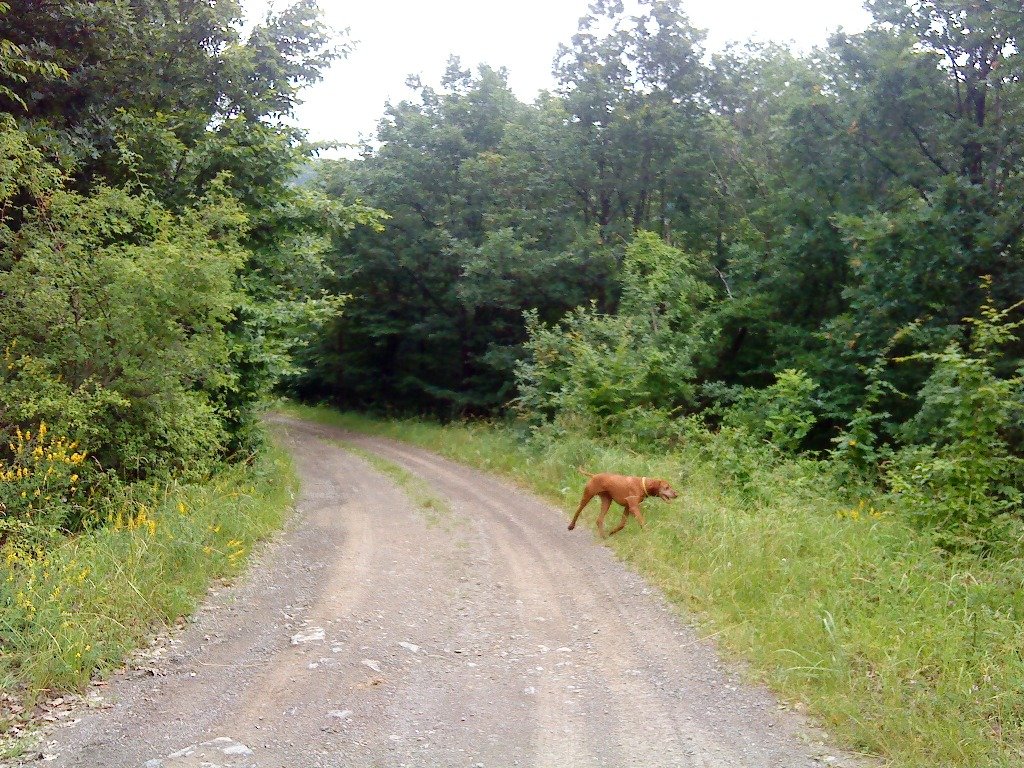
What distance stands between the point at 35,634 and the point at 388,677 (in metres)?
2.41

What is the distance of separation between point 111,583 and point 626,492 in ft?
18.9

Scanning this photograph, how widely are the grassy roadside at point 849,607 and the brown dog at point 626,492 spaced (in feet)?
0.75

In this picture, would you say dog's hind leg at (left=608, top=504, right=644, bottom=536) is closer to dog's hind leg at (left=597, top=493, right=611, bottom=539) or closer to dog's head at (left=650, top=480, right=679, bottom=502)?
dog's hind leg at (left=597, top=493, right=611, bottom=539)

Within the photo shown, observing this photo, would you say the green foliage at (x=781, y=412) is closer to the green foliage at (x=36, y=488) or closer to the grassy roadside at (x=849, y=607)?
the grassy roadside at (x=849, y=607)

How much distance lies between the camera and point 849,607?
5.95m

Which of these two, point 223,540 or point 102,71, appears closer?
point 223,540

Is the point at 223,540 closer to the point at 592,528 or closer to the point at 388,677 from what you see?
the point at 388,677

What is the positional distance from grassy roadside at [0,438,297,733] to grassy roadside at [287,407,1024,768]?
14.6 feet

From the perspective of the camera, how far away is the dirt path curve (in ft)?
14.1

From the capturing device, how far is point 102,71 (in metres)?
10.5

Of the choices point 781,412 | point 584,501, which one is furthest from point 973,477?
point 781,412

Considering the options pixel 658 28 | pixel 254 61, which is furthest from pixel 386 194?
pixel 254 61

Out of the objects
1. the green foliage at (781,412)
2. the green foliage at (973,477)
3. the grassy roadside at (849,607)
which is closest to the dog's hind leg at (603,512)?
the grassy roadside at (849,607)

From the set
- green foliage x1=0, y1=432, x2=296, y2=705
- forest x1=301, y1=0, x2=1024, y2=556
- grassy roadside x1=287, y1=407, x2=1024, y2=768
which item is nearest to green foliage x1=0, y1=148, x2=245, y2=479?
green foliage x1=0, y1=432, x2=296, y2=705
